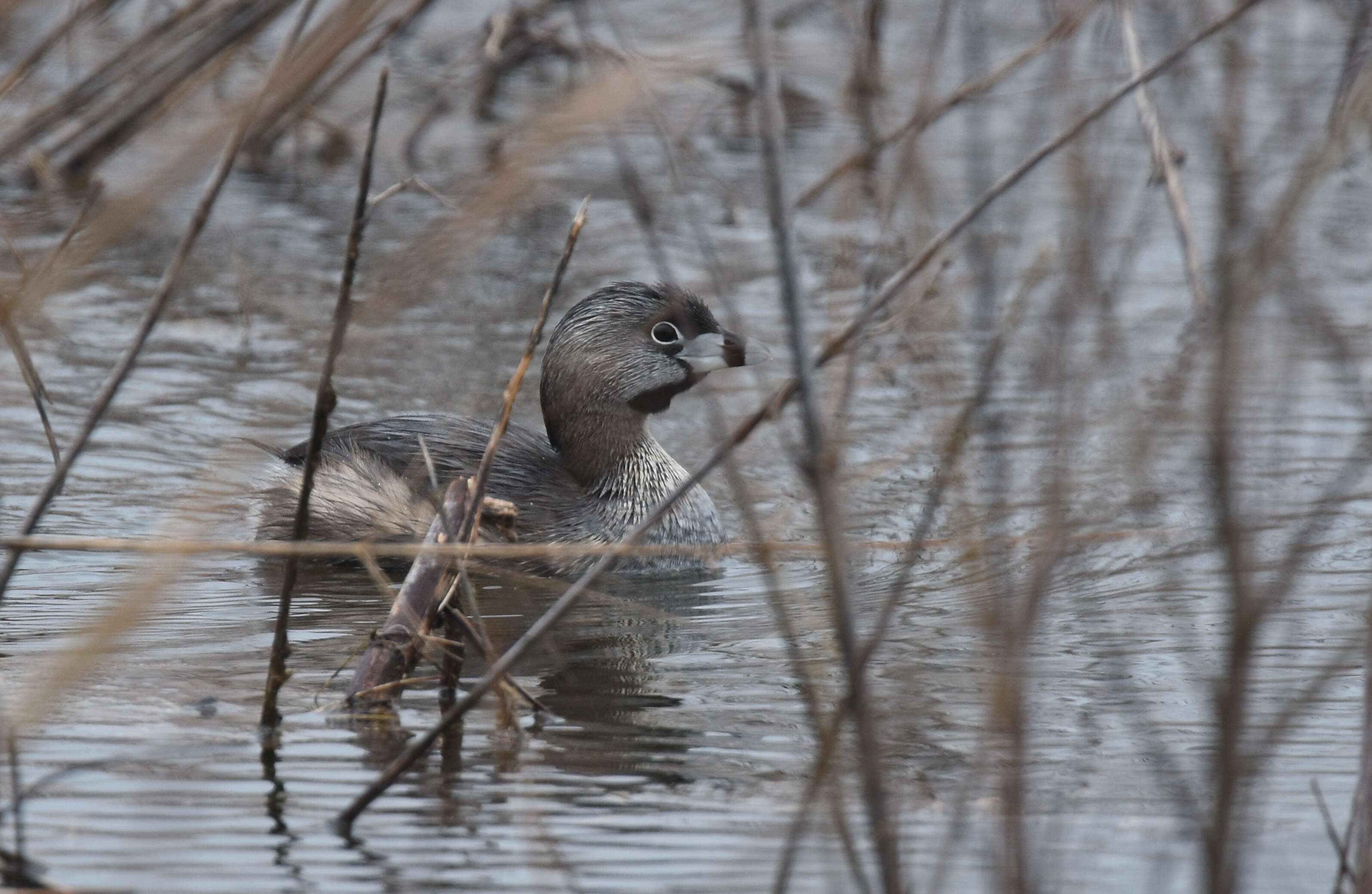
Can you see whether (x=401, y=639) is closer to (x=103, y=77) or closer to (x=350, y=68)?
(x=350, y=68)

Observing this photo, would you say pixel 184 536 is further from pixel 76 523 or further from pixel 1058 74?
pixel 76 523

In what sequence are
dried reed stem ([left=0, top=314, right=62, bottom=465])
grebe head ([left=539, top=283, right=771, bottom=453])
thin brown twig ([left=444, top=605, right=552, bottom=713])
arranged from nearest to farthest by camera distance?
dried reed stem ([left=0, top=314, right=62, bottom=465]) < thin brown twig ([left=444, top=605, right=552, bottom=713]) < grebe head ([left=539, top=283, right=771, bottom=453])

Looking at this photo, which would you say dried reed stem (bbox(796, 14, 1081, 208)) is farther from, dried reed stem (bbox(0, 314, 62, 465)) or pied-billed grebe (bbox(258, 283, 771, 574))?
pied-billed grebe (bbox(258, 283, 771, 574))

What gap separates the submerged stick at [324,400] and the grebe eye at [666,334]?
3053 mm

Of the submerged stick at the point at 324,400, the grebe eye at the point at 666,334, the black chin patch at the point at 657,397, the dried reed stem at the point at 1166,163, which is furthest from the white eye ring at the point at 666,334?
the submerged stick at the point at 324,400

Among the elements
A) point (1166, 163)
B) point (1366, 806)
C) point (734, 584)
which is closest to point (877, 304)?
point (1366, 806)

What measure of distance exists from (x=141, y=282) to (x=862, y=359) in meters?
4.13

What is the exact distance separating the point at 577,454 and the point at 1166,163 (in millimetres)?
3604

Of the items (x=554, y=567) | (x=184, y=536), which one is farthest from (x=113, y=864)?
(x=554, y=567)

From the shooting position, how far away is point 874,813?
2.46 m

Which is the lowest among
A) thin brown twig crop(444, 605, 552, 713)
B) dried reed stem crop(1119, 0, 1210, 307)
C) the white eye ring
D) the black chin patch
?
thin brown twig crop(444, 605, 552, 713)

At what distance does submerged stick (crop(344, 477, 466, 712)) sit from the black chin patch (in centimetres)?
283

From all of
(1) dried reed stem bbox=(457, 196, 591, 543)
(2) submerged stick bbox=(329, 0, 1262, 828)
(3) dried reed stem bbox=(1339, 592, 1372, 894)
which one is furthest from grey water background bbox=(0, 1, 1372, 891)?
(1) dried reed stem bbox=(457, 196, 591, 543)

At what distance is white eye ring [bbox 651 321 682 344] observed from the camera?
7281 mm
